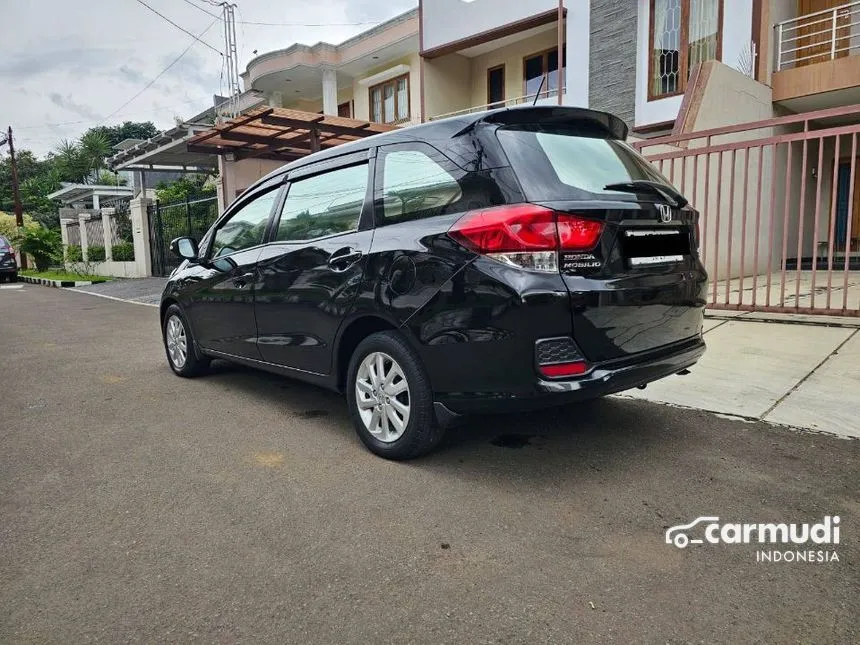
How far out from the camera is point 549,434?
12.3 feet

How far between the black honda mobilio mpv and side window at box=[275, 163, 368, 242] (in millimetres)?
14

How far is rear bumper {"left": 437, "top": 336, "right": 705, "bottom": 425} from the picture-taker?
2820 mm

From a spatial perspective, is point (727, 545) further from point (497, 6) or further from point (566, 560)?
point (497, 6)

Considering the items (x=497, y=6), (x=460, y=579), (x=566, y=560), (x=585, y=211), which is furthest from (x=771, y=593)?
(x=497, y=6)

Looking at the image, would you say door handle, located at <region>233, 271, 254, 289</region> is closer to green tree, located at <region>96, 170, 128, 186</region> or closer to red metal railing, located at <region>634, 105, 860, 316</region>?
red metal railing, located at <region>634, 105, 860, 316</region>

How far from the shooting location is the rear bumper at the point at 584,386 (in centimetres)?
282

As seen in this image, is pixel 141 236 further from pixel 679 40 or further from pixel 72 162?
pixel 72 162

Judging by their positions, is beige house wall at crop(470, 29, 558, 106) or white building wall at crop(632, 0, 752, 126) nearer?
white building wall at crop(632, 0, 752, 126)

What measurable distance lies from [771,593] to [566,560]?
0.69 meters

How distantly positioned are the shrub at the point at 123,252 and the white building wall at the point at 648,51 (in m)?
17.3

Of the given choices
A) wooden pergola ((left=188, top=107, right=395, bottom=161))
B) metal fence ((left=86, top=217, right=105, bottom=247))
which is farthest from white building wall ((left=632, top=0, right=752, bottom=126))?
metal fence ((left=86, top=217, right=105, bottom=247))

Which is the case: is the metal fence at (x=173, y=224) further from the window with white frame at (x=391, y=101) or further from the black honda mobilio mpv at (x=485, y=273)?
the black honda mobilio mpv at (x=485, y=273)

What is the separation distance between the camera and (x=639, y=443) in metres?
3.58

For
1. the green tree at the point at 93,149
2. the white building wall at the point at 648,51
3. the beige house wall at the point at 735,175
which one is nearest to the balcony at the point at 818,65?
the beige house wall at the point at 735,175
